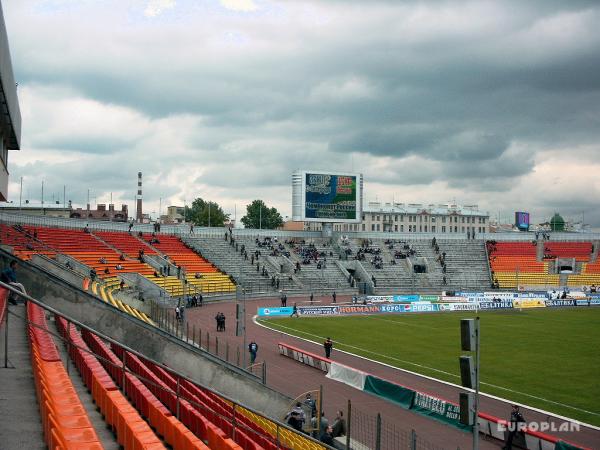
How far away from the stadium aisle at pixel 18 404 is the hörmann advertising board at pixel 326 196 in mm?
61774

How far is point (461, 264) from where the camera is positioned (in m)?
83.2

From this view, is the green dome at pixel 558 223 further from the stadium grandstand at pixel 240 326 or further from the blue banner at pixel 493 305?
the blue banner at pixel 493 305

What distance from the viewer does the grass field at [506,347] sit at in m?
25.0

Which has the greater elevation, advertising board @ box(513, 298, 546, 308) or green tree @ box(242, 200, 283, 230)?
green tree @ box(242, 200, 283, 230)

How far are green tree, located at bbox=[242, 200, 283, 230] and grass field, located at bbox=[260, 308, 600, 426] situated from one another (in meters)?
108

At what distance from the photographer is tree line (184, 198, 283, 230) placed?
15288 centimetres

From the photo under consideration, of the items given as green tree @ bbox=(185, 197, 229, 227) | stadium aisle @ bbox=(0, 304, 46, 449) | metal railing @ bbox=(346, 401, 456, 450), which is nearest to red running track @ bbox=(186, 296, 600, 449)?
metal railing @ bbox=(346, 401, 456, 450)

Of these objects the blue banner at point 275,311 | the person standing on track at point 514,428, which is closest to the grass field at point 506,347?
the blue banner at point 275,311

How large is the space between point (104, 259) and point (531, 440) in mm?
45232

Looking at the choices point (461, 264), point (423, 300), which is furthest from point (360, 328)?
point (461, 264)

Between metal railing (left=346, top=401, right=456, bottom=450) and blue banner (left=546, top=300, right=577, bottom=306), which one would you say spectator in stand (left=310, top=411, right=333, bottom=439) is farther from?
blue banner (left=546, top=300, right=577, bottom=306)

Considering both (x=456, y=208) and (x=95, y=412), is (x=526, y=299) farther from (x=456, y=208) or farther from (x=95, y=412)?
(x=456, y=208)

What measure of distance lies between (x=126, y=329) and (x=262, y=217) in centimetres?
14794

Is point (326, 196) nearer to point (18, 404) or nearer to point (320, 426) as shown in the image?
point (320, 426)
